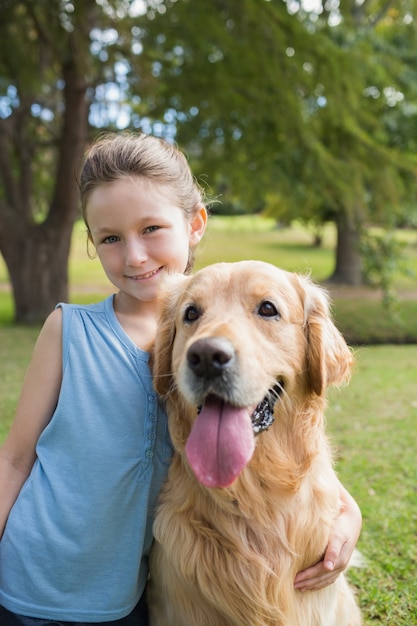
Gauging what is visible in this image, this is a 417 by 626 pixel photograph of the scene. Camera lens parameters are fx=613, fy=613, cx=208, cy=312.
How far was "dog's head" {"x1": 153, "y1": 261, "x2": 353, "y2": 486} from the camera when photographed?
7.17ft

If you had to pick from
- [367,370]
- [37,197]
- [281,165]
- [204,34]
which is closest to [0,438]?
[367,370]

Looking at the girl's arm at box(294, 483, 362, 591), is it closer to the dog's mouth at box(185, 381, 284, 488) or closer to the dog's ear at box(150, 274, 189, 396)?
the dog's mouth at box(185, 381, 284, 488)

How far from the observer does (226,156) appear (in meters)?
14.4

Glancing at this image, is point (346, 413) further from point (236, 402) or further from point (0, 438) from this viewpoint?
point (236, 402)

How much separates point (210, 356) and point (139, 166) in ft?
3.39

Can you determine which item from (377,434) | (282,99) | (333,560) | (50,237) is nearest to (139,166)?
(333,560)

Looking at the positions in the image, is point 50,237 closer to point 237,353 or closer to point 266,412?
point 266,412

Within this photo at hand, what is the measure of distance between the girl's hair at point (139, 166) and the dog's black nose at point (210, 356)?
0.96 m

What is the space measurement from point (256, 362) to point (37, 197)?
1664 cm

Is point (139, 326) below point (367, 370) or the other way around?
the other way around

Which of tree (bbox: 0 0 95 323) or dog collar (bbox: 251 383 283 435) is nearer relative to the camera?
dog collar (bbox: 251 383 283 435)

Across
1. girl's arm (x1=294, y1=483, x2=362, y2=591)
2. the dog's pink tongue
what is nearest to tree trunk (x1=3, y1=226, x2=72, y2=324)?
girl's arm (x1=294, y1=483, x2=362, y2=591)

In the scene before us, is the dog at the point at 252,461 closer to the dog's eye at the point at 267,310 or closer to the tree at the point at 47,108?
the dog's eye at the point at 267,310

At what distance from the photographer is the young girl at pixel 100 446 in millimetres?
2473
